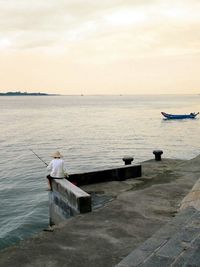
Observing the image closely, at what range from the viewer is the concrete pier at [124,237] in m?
6.36

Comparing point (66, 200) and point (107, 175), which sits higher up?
point (107, 175)

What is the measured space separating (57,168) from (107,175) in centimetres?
246

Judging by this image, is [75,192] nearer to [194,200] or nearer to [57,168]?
[57,168]

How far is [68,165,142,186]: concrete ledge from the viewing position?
1283 cm

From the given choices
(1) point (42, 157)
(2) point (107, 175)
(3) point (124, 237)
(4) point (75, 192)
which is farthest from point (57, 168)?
(1) point (42, 157)

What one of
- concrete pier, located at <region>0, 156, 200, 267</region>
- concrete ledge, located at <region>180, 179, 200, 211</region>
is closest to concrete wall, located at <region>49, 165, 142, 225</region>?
concrete pier, located at <region>0, 156, 200, 267</region>

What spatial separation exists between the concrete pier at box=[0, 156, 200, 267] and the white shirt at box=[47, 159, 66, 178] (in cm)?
119

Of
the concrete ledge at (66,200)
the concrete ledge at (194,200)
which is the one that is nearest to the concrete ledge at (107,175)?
the concrete ledge at (66,200)

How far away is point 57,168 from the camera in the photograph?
1159 centimetres

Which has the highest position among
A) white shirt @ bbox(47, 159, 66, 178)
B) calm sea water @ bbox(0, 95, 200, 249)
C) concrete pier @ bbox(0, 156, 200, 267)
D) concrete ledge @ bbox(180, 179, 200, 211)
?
white shirt @ bbox(47, 159, 66, 178)

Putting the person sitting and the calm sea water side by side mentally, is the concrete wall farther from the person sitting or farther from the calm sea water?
the calm sea water

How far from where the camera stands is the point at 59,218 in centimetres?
1157

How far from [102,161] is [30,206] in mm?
15526

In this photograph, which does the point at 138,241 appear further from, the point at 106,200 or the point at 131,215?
the point at 106,200
